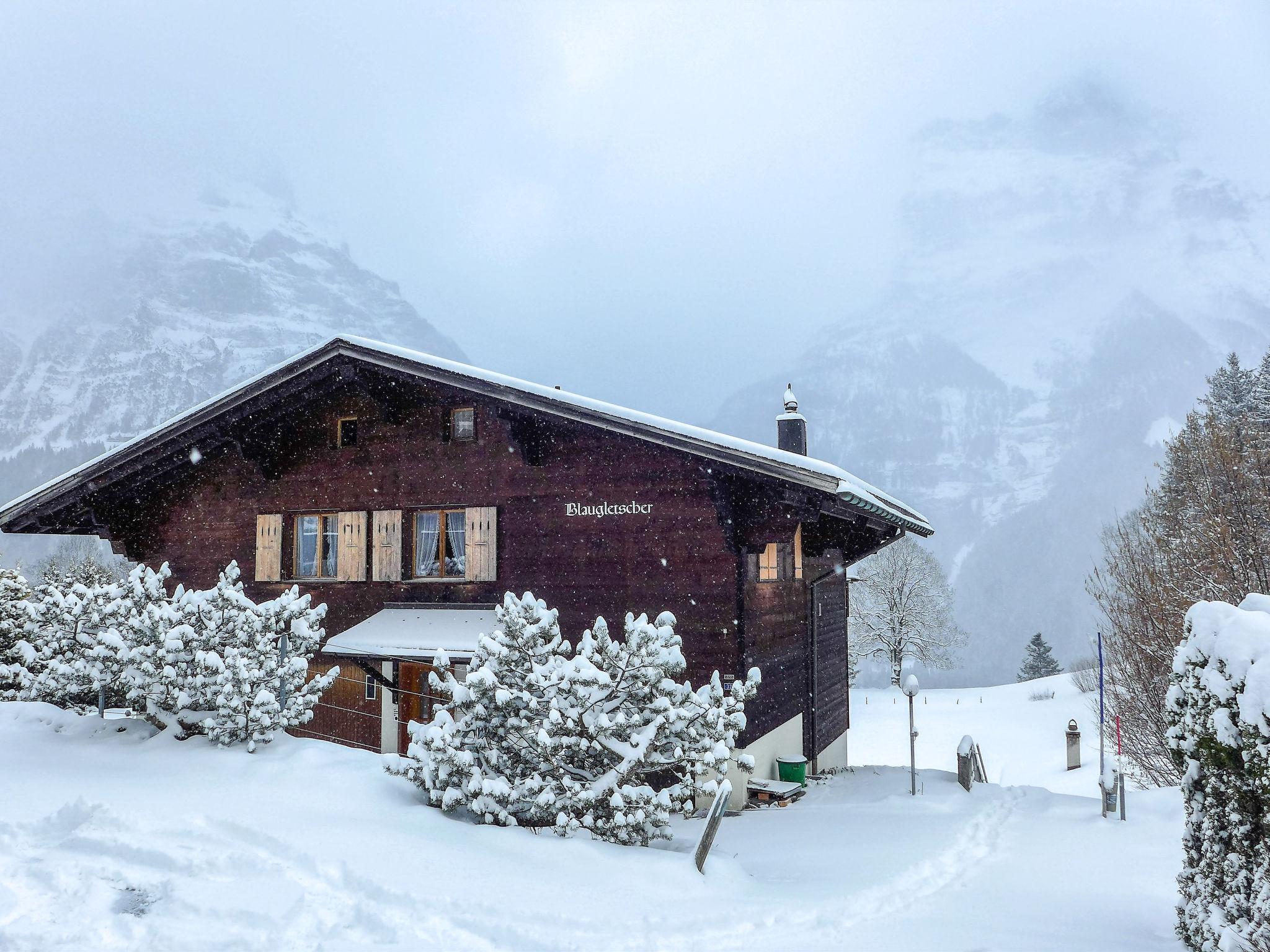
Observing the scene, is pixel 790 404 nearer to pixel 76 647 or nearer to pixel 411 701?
pixel 411 701

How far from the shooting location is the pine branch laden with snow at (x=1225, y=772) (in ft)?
17.4

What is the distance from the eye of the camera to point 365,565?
15016mm

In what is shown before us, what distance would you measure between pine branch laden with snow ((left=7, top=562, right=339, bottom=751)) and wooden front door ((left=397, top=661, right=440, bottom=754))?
3.76m

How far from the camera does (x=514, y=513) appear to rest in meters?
13.9

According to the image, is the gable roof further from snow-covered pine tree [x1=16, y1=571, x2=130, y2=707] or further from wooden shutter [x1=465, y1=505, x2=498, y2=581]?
snow-covered pine tree [x1=16, y1=571, x2=130, y2=707]

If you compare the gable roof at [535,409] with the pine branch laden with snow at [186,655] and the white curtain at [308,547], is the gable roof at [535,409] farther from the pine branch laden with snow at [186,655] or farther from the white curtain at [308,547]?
the pine branch laden with snow at [186,655]

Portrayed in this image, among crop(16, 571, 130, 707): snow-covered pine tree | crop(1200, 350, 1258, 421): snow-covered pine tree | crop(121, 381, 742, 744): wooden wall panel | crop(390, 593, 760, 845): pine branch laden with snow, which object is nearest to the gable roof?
crop(121, 381, 742, 744): wooden wall panel

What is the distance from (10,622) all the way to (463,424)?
31.2ft

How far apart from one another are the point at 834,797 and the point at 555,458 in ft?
23.3

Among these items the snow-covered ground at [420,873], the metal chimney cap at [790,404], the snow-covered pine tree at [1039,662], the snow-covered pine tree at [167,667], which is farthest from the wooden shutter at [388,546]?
the snow-covered pine tree at [1039,662]

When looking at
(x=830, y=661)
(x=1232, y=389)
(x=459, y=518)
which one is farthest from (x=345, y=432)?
(x=1232, y=389)

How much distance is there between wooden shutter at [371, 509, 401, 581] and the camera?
14.7 m

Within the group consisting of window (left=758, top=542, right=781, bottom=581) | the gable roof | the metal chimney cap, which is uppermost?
the metal chimney cap

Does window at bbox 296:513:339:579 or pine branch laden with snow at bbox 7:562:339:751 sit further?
window at bbox 296:513:339:579
